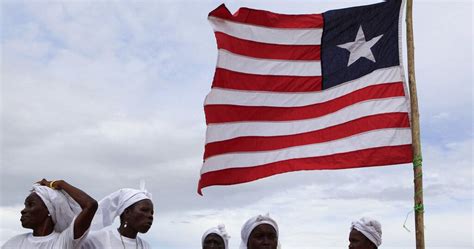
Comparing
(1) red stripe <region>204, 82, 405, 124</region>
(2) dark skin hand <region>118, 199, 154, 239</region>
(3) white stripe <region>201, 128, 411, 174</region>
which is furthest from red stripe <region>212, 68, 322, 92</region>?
(2) dark skin hand <region>118, 199, 154, 239</region>

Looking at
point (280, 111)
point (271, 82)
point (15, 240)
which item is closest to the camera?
point (15, 240)

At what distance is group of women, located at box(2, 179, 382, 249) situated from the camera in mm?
5918

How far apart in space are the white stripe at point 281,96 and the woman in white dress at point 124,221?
214 cm

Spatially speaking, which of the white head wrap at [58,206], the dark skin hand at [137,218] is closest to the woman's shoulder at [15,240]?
the white head wrap at [58,206]

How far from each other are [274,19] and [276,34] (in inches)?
A: 8.5

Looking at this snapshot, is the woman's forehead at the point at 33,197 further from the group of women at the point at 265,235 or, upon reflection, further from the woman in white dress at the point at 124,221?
the group of women at the point at 265,235

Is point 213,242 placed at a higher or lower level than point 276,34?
lower

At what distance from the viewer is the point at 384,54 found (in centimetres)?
805

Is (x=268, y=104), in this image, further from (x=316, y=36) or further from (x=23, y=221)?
(x=23, y=221)

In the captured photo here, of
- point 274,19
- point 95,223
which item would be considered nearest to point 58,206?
point 95,223

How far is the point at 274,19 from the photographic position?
860cm

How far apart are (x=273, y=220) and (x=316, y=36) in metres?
3.12

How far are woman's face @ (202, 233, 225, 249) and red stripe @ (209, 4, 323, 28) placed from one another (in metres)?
2.91

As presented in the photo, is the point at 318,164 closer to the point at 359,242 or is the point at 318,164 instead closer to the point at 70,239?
the point at 359,242
